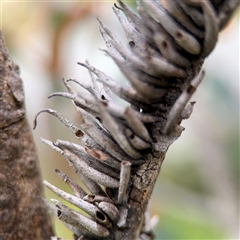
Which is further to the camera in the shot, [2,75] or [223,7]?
[2,75]

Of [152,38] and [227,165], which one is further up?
[152,38]

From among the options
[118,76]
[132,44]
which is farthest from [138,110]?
[118,76]

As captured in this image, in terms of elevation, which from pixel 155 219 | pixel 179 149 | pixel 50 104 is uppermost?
pixel 155 219

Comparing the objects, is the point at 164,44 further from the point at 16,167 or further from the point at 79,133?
the point at 16,167

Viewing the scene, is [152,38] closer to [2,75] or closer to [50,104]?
[2,75]

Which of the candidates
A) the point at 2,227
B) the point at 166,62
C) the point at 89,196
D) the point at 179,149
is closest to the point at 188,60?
the point at 166,62

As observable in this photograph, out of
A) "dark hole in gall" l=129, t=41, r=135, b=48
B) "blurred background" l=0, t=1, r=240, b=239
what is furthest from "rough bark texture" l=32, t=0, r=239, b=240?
"blurred background" l=0, t=1, r=240, b=239

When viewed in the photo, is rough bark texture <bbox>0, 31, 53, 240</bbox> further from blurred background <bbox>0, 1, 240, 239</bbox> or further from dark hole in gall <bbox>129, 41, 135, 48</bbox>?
blurred background <bbox>0, 1, 240, 239</bbox>

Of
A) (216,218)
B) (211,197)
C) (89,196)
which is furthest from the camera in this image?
(211,197)
